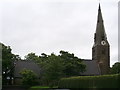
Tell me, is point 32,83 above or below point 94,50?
below

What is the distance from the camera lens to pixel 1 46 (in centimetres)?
6012

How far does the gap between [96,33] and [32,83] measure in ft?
96.2

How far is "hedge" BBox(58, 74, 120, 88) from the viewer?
115 ft

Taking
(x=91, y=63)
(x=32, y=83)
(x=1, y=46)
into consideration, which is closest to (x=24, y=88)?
(x=32, y=83)

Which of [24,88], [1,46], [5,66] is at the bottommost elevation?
[24,88]

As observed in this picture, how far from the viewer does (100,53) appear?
86.4m

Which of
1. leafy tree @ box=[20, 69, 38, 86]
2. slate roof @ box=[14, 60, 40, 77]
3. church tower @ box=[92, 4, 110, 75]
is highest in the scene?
church tower @ box=[92, 4, 110, 75]

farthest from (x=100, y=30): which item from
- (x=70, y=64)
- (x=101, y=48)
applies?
(x=70, y=64)

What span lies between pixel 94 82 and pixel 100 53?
4633 cm

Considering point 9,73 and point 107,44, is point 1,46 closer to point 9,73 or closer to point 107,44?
point 9,73

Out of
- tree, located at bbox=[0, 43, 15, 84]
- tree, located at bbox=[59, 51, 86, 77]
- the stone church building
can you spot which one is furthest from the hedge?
the stone church building

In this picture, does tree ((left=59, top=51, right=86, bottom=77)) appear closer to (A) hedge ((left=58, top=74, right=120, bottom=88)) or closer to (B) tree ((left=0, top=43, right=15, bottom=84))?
(A) hedge ((left=58, top=74, right=120, bottom=88))

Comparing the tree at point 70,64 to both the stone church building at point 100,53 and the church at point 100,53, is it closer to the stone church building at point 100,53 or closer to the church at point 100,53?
the stone church building at point 100,53

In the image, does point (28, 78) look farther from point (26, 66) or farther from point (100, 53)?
point (100, 53)
